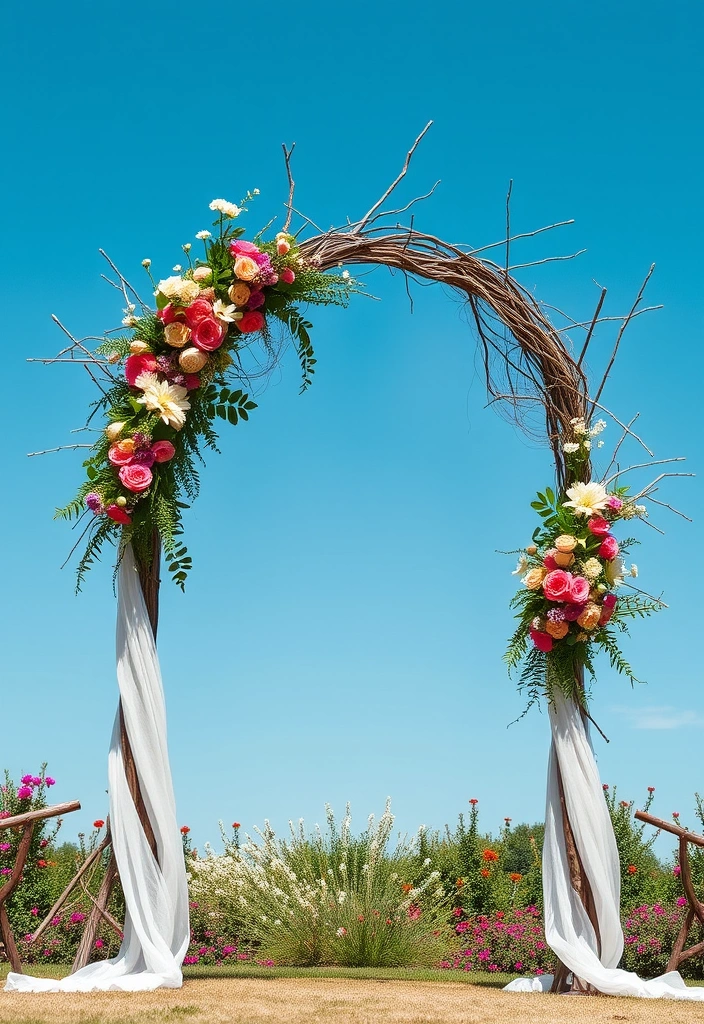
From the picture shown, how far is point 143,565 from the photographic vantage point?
5051 millimetres

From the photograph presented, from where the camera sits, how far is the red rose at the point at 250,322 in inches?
206

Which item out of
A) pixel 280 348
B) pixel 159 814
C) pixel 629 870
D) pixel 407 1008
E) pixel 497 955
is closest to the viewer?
pixel 407 1008

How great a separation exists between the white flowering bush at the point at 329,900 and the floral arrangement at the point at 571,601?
2.14m

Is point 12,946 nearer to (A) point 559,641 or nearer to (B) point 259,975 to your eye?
(B) point 259,975

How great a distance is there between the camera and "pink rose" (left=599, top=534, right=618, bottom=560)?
5.52m

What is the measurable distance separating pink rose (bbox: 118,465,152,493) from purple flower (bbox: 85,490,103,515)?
0.15 meters

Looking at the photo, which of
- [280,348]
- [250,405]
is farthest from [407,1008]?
[280,348]

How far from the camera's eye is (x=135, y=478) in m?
4.89

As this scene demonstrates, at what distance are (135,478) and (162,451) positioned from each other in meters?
0.21

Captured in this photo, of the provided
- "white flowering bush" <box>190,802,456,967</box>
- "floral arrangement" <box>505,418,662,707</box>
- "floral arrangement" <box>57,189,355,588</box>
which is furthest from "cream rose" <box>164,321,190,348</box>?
"white flowering bush" <box>190,802,456,967</box>

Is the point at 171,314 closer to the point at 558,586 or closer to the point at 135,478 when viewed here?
the point at 135,478

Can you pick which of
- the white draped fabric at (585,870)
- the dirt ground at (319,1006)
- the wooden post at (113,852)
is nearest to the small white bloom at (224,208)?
the wooden post at (113,852)

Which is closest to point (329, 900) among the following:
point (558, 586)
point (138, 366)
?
point (558, 586)

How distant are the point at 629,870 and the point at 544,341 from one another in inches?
195
